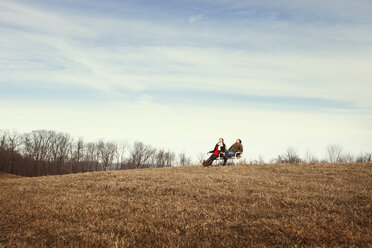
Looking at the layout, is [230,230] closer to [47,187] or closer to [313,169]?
[47,187]

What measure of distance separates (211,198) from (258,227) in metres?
3.72

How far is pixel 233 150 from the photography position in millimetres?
23391

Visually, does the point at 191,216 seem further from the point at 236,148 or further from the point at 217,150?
the point at 236,148

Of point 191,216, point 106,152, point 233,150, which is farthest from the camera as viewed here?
point 106,152

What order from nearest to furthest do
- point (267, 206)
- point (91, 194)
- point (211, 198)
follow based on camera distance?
point (267, 206)
point (211, 198)
point (91, 194)

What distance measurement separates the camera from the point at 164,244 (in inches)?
229

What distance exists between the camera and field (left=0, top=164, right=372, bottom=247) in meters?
6.14

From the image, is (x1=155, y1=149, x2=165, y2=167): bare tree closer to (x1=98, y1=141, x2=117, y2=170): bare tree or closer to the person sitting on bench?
(x1=98, y1=141, x2=117, y2=170): bare tree

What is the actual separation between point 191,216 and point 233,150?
1590cm

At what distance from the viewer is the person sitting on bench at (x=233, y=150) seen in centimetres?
2256

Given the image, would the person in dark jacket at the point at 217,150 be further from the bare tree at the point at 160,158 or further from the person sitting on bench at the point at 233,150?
the bare tree at the point at 160,158

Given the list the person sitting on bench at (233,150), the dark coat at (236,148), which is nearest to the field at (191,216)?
the person sitting on bench at (233,150)

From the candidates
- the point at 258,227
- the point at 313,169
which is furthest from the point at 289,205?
the point at 313,169

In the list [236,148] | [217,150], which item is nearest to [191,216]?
[217,150]
